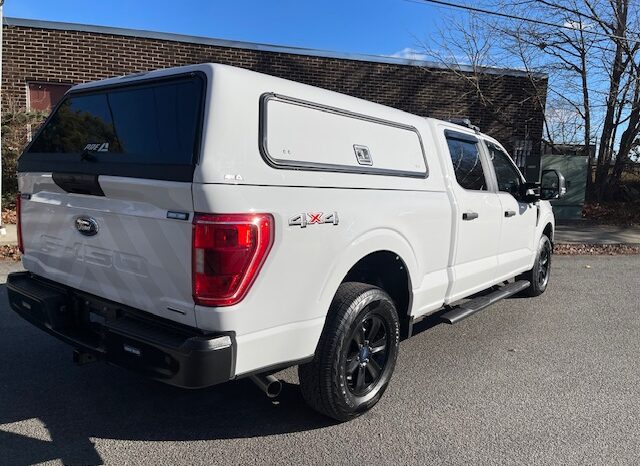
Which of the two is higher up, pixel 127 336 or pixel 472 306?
pixel 127 336

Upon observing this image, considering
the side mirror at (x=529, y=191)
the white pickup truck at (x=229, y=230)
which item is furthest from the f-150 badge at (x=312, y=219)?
the side mirror at (x=529, y=191)

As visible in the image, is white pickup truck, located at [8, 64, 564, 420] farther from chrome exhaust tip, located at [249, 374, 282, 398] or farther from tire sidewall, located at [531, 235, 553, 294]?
tire sidewall, located at [531, 235, 553, 294]

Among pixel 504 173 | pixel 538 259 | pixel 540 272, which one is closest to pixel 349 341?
pixel 504 173

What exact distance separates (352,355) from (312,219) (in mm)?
1004

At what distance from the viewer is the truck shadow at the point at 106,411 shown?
120 inches

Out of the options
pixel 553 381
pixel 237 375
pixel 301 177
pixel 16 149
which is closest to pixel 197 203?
pixel 301 177

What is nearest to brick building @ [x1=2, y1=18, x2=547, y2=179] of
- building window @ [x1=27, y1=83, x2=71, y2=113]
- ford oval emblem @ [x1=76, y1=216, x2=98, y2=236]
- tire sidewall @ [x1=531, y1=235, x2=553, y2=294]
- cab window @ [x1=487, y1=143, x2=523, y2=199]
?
building window @ [x1=27, y1=83, x2=71, y2=113]

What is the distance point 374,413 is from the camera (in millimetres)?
3531

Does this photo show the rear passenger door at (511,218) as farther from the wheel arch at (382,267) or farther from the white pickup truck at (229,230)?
the wheel arch at (382,267)

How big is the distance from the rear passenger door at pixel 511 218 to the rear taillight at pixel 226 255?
128 inches

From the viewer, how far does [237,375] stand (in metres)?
2.69

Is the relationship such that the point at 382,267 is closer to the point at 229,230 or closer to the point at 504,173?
the point at 229,230

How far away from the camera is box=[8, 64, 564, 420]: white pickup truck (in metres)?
2.58

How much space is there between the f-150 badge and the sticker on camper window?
0.53 metres
